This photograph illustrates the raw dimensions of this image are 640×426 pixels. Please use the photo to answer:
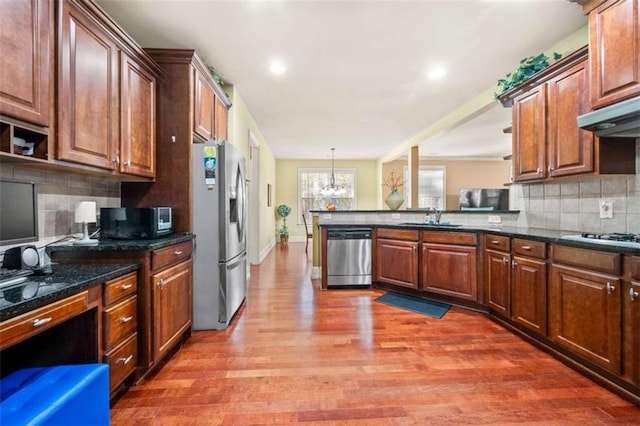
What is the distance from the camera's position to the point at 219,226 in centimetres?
257

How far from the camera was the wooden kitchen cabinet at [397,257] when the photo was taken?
3455 millimetres

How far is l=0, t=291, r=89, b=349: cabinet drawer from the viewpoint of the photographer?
986mm

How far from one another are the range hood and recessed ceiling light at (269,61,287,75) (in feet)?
8.62

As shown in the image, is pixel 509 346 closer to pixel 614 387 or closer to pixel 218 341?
pixel 614 387

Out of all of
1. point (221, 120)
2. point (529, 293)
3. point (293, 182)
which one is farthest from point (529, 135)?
point (293, 182)

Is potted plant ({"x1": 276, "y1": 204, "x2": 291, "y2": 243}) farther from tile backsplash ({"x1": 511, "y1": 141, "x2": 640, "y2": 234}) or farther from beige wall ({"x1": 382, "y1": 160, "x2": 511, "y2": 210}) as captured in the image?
tile backsplash ({"x1": 511, "y1": 141, "x2": 640, "y2": 234})

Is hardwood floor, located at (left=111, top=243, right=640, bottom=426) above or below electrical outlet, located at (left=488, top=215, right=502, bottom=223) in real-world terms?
below

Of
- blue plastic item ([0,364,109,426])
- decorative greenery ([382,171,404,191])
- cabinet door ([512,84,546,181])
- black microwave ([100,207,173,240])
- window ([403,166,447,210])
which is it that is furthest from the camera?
window ([403,166,447,210])

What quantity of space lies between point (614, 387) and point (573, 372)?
223 mm

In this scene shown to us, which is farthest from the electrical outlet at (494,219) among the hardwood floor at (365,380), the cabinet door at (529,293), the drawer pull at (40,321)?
the drawer pull at (40,321)

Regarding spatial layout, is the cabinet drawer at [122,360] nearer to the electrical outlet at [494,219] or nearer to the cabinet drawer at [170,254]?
the cabinet drawer at [170,254]

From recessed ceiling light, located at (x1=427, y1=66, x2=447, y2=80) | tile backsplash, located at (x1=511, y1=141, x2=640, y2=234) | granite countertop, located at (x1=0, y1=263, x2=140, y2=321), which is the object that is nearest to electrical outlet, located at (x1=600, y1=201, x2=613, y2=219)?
tile backsplash, located at (x1=511, y1=141, x2=640, y2=234)

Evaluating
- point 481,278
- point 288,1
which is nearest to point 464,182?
point 481,278

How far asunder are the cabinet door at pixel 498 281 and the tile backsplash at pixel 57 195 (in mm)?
3414
